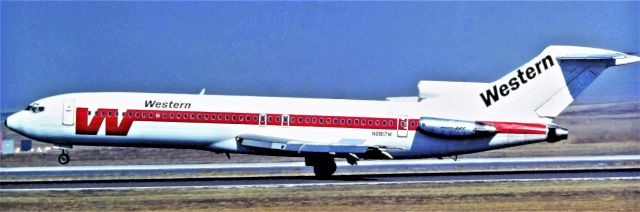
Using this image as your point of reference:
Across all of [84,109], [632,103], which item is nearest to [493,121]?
[84,109]

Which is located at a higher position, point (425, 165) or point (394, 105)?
point (394, 105)

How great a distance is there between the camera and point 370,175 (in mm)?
43281

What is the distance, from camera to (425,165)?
168 ft

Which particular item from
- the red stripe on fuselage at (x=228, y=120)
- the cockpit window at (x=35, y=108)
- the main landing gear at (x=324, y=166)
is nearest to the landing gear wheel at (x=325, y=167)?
the main landing gear at (x=324, y=166)

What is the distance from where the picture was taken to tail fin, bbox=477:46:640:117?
4184 cm

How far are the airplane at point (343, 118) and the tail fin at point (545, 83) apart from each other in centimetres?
4

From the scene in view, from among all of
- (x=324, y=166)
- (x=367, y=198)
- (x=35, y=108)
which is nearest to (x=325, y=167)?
(x=324, y=166)

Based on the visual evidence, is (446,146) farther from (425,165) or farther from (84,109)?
(84,109)

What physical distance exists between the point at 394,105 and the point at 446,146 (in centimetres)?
268

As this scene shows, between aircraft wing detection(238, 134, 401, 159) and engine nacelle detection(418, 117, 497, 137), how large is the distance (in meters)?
2.18

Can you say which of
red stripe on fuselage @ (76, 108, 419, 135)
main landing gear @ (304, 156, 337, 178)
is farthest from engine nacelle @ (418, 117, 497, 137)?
main landing gear @ (304, 156, 337, 178)

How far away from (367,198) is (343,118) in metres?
11.1

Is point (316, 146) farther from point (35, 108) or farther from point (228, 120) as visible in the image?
point (35, 108)

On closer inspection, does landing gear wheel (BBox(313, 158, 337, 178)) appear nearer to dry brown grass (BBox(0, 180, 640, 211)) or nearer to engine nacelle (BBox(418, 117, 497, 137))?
engine nacelle (BBox(418, 117, 497, 137))
